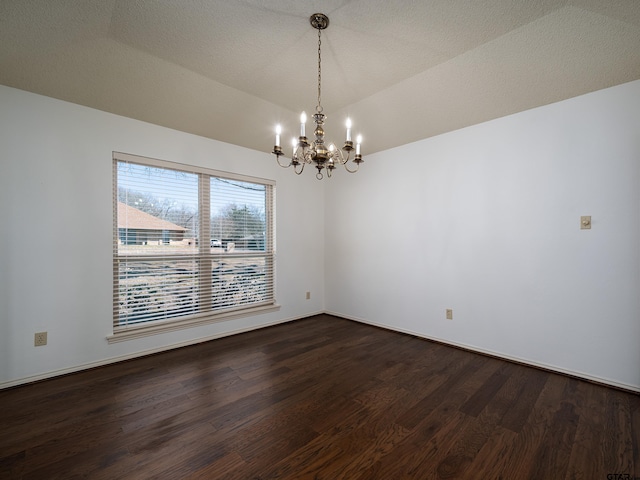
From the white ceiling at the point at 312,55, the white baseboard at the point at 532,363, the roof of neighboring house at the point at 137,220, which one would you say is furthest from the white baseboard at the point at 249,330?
the white ceiling at the point at 312,55

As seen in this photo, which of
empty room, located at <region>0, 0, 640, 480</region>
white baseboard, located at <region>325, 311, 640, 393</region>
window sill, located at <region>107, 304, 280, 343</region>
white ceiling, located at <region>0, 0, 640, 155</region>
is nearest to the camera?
empty room, located at <region>0, 0, 640, 480</region>

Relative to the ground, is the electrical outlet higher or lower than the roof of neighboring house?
lower

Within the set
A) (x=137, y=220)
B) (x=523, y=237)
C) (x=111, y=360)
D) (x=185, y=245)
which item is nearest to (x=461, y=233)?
(x=523, y=237)

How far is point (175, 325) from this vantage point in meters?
3.23

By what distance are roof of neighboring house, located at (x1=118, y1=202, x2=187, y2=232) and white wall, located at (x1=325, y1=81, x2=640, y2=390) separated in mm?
2733

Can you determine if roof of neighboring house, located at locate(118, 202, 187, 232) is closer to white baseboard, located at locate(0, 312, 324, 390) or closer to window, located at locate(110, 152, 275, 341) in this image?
window, located at locate(110, 152, 275, 341)

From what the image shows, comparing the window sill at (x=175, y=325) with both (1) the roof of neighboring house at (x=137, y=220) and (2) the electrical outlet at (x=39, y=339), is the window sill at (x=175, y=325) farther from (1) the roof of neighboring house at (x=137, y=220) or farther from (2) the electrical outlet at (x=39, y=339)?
(1) the roof of neighboring house at (x=137, y=220)

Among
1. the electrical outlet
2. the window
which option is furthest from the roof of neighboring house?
the electrical outlet

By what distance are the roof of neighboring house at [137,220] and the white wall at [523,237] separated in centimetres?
273

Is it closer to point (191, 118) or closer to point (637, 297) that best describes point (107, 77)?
point (191, 118)

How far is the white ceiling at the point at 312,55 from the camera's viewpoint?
190 centimetres

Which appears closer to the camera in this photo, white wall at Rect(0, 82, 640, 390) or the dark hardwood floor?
the dark hardwood floor

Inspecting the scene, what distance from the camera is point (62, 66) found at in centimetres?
229

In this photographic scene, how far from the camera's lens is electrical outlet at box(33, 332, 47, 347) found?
246 centimetres
